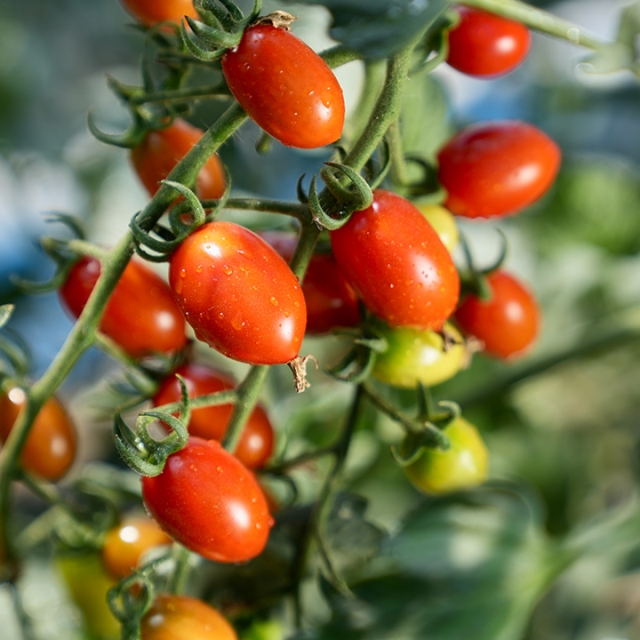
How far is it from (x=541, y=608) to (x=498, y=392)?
0.85ft

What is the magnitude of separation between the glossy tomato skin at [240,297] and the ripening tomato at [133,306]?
0.11 meters

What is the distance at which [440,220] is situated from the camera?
0.43 meters

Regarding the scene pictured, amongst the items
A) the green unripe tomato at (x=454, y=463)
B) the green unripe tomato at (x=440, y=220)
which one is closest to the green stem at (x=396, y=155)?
the green unripe tomato at (x=440, y=220)

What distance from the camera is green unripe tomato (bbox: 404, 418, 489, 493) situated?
43 centimetres

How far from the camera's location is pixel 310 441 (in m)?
0.68

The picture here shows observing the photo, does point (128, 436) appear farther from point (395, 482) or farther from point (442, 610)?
point (395, 482)

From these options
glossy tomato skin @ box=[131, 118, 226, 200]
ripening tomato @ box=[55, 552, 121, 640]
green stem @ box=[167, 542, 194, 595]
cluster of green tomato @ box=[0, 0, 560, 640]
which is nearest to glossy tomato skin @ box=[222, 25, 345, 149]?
cluster of green tomato @ box=[0, 0, 560, 640]

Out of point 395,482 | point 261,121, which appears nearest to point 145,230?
point 261,121

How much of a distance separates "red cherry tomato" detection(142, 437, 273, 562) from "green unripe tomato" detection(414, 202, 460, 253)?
177mm

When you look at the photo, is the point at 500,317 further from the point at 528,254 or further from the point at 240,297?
the point at 528,254

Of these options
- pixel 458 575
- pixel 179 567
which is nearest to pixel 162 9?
pixel 179 567

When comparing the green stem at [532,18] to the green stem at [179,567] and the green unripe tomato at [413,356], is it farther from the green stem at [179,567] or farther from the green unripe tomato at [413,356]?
the green stem at [179,567]

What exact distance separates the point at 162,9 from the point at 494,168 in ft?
0.68

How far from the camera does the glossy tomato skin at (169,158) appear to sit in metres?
0.41
